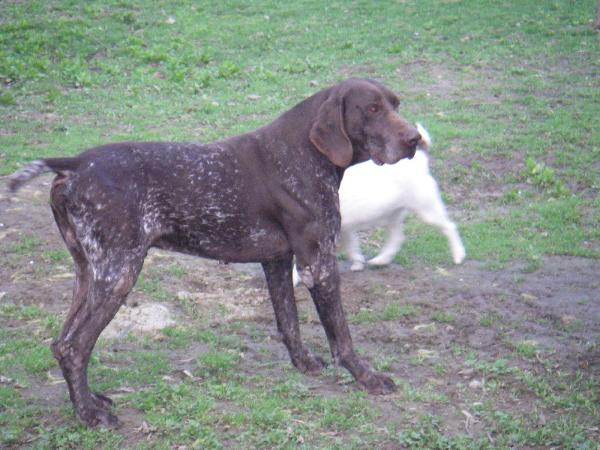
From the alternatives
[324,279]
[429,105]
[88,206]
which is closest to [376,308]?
[324,279]

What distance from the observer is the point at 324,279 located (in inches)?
221

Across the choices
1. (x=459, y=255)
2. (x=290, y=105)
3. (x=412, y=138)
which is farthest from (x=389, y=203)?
(x=290, y=105)

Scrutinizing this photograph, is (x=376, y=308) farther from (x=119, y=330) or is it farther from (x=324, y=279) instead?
(x=119, y=330)

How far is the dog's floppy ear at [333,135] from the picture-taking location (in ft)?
18.1

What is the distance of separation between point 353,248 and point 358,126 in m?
2.34

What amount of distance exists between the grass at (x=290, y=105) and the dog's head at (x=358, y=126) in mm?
1394

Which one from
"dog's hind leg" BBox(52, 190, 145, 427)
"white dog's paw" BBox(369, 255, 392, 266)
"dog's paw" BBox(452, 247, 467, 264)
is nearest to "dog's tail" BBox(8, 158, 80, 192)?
"dog's hind leg" BBox(52, 190, 145, 427)

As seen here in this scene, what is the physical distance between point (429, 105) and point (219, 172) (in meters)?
6.69

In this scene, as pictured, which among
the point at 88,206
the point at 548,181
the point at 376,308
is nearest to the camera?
the point at 88,206

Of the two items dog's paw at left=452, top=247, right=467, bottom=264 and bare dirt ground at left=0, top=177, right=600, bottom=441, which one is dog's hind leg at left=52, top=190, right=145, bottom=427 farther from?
dog's paw at left=452, top=247, right=467, bottom=264

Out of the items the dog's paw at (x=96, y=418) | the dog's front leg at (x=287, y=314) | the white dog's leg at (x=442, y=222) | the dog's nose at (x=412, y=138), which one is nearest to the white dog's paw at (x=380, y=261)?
the white dog's leg at (x=442, y=222)

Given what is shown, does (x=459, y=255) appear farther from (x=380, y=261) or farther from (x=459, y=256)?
(x=380, y=261)

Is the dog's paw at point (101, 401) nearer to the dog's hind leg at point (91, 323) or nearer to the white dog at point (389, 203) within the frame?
the dog's hind leg at point (91, 323)

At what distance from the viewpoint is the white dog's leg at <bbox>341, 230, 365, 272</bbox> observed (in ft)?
25.3
